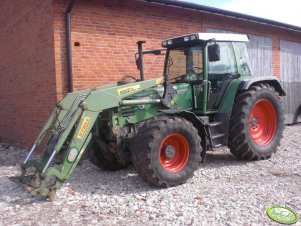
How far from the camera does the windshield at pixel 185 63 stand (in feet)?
22.2

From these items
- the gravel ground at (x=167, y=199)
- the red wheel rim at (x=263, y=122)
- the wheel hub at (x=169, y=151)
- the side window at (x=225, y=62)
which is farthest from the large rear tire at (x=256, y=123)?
the wheel hub at (x=169, y=151)

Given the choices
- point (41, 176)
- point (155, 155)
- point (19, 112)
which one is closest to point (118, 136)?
point (155, 155)

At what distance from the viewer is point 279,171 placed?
21.3ft

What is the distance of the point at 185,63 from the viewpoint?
697 cm

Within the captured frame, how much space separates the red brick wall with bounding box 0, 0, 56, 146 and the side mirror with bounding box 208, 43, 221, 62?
11.3 ft

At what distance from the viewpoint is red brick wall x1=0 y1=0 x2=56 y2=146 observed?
8.41 meters

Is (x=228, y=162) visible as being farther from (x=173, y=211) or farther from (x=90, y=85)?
(x=90, y=85)

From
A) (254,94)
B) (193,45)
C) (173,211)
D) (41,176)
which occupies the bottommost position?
(173,211)

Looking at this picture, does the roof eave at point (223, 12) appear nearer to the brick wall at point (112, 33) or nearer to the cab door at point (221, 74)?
the brick wall at point (112, 33)

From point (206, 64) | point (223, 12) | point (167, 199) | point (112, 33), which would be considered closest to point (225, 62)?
point (206, 64)

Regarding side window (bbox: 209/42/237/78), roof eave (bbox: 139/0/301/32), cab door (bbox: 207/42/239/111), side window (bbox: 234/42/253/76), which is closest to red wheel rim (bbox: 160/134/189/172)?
cab door (bbox: 207/42/239/111)

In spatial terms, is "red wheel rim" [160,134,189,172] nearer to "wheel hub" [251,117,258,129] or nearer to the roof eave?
"wheel hub" [251,117,258,129]

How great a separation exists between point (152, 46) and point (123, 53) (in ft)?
2.93

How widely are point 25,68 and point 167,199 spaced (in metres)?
6.00
